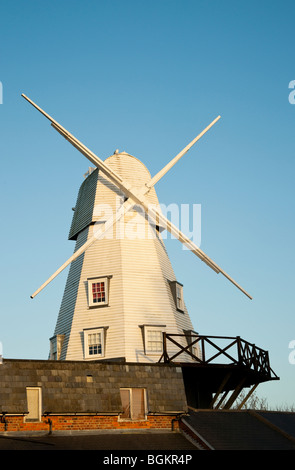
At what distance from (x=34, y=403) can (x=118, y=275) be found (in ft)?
31.9

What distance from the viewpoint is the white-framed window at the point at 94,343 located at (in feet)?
103

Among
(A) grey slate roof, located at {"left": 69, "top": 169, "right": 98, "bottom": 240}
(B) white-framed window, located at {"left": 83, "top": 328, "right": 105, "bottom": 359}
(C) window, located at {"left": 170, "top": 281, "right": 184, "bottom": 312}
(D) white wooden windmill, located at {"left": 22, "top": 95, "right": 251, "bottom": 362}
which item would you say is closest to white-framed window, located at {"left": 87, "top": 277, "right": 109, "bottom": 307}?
(D) white wooden windmill, located at {"left": 22, "top": 95, "right": 251, "bottom": 362}

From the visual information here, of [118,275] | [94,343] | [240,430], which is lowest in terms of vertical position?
[240,430]

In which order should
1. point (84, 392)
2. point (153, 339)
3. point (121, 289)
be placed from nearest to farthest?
1. point (84, 392)
2. point (153, 339)
3. point (121, 289)

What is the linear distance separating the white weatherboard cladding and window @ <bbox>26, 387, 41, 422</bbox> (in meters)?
6.60

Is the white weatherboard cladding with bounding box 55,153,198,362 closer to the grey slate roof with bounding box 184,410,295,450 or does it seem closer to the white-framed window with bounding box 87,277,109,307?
the white-framed window with bounding box 87,277,109,307

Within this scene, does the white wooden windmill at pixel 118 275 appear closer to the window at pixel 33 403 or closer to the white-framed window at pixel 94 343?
the white-framed window at pixel 94 343

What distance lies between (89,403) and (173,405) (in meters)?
3.56

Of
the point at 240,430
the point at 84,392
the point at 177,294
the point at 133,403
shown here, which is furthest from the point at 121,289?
the point at 240,430

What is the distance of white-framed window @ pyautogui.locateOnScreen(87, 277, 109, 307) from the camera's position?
32.7 m

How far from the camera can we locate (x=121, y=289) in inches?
1286

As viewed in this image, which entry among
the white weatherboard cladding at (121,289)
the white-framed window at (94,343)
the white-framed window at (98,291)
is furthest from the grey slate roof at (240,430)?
the white-framed window at (98,291)

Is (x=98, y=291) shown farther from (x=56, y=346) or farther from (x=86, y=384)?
(x=86, y=384)
